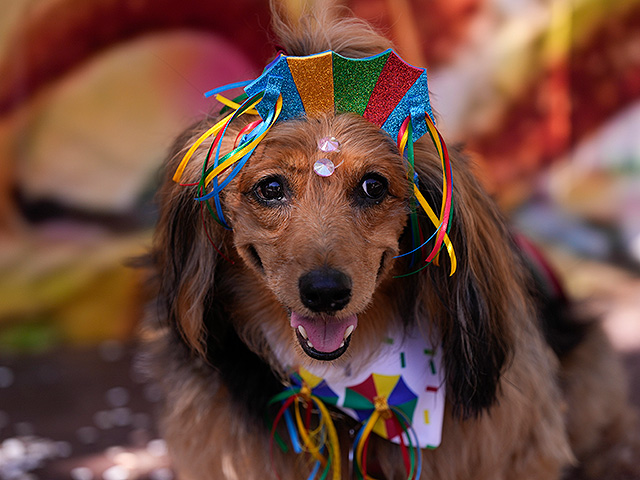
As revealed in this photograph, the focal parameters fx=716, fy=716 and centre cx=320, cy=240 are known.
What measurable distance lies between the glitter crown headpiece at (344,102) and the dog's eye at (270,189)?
0.25ft

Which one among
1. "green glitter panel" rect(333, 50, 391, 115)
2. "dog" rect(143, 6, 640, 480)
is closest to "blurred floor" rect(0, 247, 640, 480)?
"dog" rect(143, 6, 640, 480)

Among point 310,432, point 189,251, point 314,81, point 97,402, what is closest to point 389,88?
point 314,81

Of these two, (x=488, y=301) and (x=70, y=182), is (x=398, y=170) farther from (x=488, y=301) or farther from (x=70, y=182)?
(x=70, y=182)

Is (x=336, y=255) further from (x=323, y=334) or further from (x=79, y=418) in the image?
(x=79, y=418)

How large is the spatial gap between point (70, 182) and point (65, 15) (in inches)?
41.1

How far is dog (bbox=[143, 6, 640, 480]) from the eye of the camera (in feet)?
5.65

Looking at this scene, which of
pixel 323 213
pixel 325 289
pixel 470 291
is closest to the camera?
pixel 325 289

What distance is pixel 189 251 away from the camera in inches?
78.1

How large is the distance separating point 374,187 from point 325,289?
1.05ft

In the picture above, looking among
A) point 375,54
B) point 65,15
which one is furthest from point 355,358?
point 65,15

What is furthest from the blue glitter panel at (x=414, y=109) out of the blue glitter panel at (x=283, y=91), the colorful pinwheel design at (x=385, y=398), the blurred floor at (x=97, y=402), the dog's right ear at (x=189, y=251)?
the blurred floor at (x=97, y=402)

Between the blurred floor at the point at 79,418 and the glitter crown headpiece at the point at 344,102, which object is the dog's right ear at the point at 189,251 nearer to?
the glitter crown headpiece at the point at 344,102

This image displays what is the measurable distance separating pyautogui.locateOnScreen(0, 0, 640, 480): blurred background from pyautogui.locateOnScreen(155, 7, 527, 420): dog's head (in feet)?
7.57

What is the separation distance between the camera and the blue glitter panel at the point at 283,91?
1.70m
